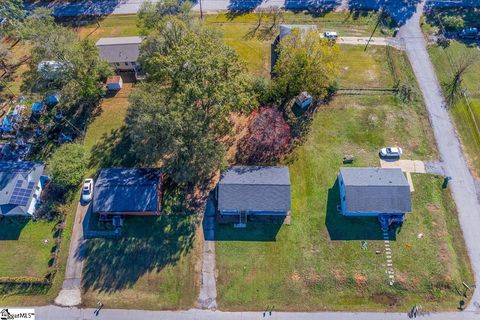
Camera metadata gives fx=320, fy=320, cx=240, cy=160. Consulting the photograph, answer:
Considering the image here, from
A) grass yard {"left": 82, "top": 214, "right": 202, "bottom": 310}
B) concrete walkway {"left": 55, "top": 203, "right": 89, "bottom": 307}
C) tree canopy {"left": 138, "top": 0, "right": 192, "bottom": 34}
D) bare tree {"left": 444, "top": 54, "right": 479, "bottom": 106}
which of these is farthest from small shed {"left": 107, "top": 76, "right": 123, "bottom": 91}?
bare tree {"left": 444, "top": 54, "right": 479, "bottom": 106}

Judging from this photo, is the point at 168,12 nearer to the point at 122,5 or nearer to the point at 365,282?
the point at 122,5

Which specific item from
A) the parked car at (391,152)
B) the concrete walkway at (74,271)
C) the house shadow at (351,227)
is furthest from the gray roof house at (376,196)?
the concrete walkway at (74,271)

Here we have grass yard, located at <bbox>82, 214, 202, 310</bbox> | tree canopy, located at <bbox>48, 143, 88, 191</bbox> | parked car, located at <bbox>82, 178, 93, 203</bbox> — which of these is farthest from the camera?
parked car, located at <bbox>82, 178, 93, 203</bbox>

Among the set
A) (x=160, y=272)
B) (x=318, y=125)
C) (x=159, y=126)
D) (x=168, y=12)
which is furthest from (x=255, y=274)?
(x=168, y=12)

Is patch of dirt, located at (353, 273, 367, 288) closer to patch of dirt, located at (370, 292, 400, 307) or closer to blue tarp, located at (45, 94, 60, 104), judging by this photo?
patch of dirt, located at (370, 292, 400, 307)

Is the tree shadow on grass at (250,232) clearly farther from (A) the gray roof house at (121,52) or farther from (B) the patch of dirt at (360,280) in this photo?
(A) the gray roof house at (121,52)

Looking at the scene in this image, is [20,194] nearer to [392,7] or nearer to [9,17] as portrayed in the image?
[9,17]

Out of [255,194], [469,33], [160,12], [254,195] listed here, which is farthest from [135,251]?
[469,33]
